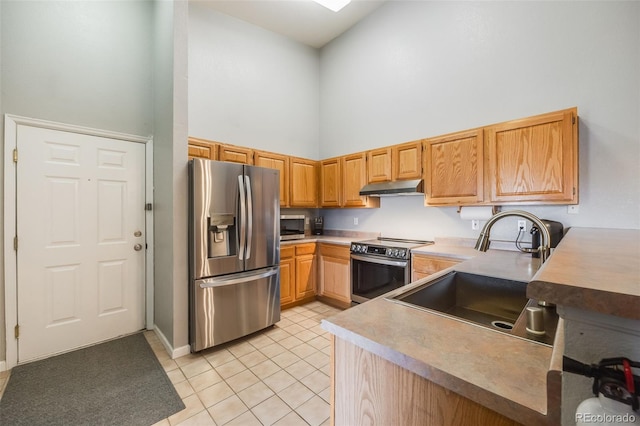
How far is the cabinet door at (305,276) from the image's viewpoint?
3.60m

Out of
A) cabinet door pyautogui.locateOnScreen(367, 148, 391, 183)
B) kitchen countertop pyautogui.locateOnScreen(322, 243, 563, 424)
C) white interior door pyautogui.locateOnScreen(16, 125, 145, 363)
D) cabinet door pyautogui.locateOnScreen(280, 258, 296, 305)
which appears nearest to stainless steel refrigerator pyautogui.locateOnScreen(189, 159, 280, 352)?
cabinet door pyautogui.locateOnScreen(280, 258, 296, 305)

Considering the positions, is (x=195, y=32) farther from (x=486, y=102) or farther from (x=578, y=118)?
(x=578, y=118)

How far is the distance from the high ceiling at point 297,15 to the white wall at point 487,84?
203 millimetres

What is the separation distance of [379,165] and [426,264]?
1.42 metres

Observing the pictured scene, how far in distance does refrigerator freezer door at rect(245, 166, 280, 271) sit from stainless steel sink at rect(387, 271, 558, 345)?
6.27ft

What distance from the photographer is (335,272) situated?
3.55 meters

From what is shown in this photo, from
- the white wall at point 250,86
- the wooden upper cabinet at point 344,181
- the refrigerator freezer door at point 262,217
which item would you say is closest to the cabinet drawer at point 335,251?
the wooden upper cabinet at point 344,181

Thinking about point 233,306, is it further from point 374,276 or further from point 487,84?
point 487,84

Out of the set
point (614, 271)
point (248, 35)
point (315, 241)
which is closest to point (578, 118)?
point (614, 271)

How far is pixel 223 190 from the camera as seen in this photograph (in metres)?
2.57

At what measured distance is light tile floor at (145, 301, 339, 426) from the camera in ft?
5.70

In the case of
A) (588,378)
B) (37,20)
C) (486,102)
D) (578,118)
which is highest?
(37,20)

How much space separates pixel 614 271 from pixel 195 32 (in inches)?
172

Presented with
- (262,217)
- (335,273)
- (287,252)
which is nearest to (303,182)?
(287,252)
